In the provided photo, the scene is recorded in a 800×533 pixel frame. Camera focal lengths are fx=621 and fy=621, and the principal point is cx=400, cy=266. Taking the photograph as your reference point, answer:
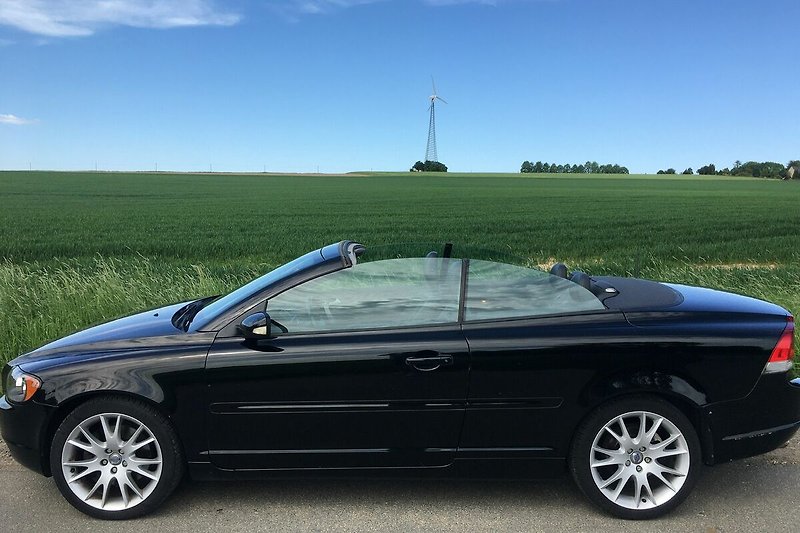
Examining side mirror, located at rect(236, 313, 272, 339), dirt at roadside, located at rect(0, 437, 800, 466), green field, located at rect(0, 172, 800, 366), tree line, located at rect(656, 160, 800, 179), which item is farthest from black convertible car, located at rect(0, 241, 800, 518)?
tree line, located at rect(656, 160, 800, 179)

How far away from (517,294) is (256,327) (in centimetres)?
128

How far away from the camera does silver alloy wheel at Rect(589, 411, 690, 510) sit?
114 inches

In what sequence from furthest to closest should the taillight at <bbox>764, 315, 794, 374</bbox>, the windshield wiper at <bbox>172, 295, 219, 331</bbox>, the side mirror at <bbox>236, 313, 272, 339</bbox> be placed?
the windshield wiper at <bbox>172, 295, 219, 331</bbox> < the taillight at <bbox>764, 315, 794, 374</bbox> < the side mirror at <bbox>236, 313, 272, 339</bbox>

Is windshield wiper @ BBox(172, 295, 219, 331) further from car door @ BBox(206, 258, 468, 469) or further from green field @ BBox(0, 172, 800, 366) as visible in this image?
green field @ BBox(0, 172, 800, 366)

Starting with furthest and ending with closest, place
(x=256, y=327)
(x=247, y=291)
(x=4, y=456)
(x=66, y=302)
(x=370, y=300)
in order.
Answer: (x=66, y=302), (x=4, y=456), (x=247, y=291), (x=370, y=300), (x=256, y=327)

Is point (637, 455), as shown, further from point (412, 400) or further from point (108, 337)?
point (108, 337)

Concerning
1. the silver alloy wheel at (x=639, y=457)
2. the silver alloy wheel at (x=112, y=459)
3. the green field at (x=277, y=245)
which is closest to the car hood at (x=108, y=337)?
the silver alloy wheel at (x=112, y=459)

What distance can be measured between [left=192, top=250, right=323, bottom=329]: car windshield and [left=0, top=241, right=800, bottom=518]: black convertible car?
0.34 ft

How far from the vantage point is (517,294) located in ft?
10.2

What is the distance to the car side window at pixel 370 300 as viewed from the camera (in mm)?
2990

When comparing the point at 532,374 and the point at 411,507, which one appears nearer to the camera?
the point at 532,374

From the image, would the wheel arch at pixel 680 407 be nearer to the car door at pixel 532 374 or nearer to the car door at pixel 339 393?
the car door at pixel 532 374

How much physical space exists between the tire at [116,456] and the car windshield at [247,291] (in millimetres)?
509

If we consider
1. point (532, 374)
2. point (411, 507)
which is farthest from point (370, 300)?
point (411, 507)
